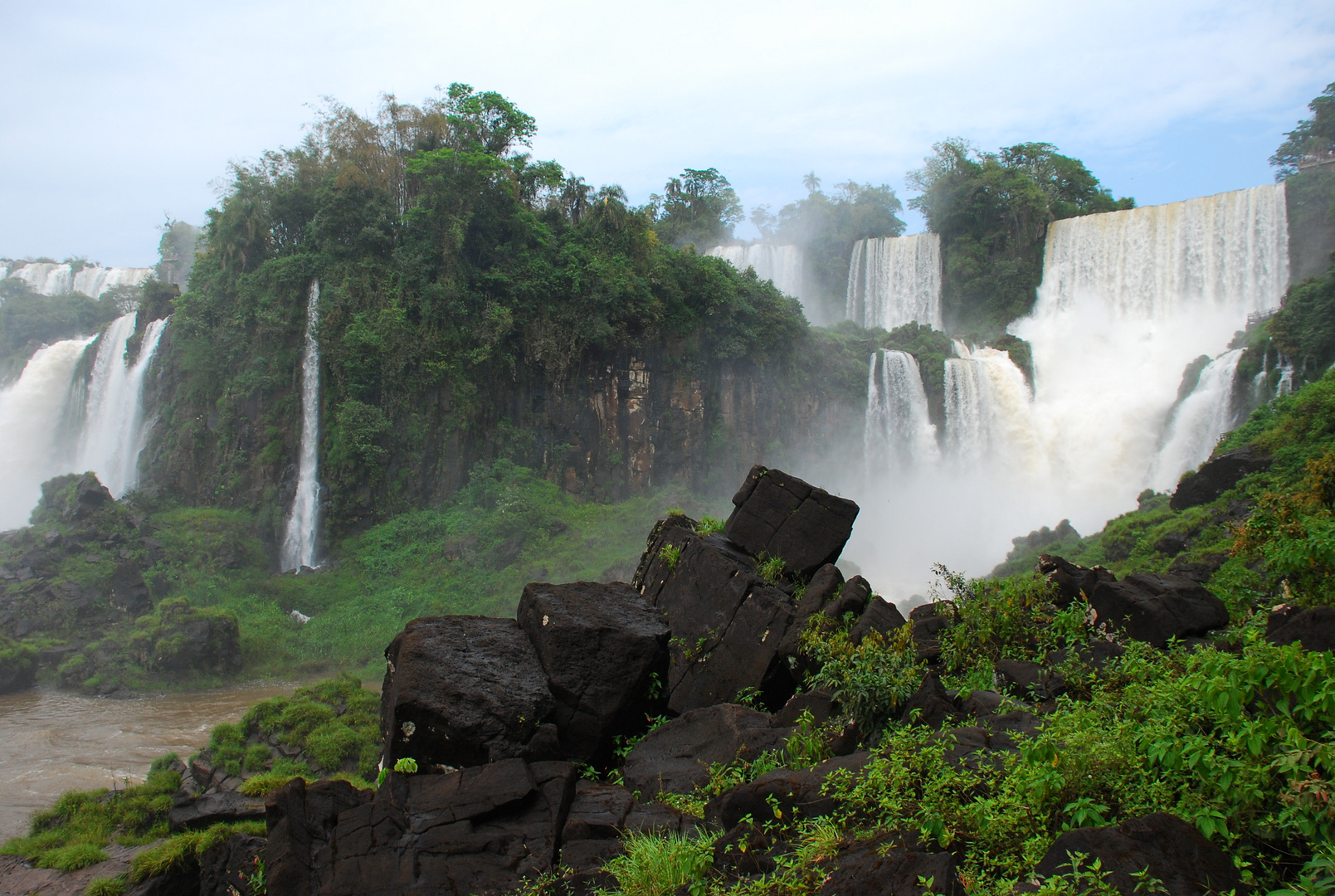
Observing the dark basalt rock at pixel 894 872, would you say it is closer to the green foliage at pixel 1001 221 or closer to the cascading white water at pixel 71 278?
the green foliage at pixel 1001 221

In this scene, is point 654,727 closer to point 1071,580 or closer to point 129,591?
point 1071,580

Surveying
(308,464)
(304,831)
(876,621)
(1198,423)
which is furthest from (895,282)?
(304,831)

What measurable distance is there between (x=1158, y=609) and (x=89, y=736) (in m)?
18.1

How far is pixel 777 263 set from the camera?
144ft

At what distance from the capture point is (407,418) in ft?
84.9

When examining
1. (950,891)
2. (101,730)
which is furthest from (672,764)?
(101,730)

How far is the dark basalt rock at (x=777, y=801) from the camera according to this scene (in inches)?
199

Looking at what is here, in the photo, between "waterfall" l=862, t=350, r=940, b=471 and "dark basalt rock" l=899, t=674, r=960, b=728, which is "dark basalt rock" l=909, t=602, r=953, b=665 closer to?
"dark basalt rock" l=899, t=674, r=960, b=728

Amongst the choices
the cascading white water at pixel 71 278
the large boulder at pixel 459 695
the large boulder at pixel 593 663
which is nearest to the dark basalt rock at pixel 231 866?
the large boulder at pixel 459 695

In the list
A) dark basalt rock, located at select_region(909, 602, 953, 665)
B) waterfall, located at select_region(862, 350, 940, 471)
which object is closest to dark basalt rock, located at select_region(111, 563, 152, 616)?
dark basalt rock, located at select_region(909, 602, 953, 665)

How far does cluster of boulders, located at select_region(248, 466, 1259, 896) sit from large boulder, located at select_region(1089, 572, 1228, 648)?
17 mm

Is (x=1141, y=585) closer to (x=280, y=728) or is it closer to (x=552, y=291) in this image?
(x=280, y=728)

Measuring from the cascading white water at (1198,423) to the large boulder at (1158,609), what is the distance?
61.3 feet

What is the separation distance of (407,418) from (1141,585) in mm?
22491
